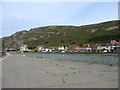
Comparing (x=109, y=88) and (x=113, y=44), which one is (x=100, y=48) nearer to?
(x=113, y=44)

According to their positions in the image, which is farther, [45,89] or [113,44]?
[113,44]

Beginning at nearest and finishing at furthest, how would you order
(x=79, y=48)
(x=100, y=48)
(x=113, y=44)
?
(x=113, y=44) < (x=100, y=48) < (x=79, y=48)

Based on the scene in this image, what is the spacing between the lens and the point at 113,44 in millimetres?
147375

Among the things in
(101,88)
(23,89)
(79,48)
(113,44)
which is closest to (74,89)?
(101,88)

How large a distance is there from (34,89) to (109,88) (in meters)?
3.58

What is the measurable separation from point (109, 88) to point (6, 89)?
4.99 m

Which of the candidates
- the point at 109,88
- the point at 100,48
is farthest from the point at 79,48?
the point at 109,88

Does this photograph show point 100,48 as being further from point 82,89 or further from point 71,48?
point 82,89

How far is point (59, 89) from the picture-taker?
8.02 m

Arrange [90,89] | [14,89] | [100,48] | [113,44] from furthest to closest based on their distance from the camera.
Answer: [100,48] < [113,44] < [14,89] < [90,89]

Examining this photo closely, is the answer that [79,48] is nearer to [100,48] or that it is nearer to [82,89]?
[100,48]

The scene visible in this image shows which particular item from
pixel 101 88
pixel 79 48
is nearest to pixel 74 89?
pixel 101 88

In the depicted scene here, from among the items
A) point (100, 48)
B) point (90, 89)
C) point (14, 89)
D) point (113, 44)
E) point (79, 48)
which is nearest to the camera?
point (90, 89)

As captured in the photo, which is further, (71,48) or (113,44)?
(71,48)
